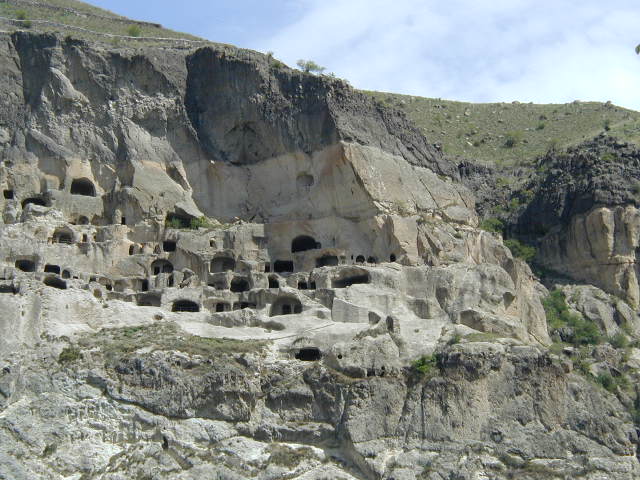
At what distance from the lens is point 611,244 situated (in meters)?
65.9

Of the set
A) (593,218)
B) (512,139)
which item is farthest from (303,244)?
(512,139)

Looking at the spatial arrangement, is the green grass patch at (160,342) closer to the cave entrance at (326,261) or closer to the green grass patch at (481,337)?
the green grass patch at (481,337)

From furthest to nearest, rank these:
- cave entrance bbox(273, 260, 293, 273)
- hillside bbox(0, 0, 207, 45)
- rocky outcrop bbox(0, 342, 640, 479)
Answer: hillside bbox(0, 0, 207, 45)
cave entrance bbox(273, 260, 293, 273)
rocky outcrop bbox(0, 342, 640, 479)

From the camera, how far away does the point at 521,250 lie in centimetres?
6975

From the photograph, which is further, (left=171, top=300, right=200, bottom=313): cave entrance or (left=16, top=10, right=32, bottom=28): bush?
(left=16, top=10, right=32, bottom=28): bush

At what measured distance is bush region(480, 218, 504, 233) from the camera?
232 feet

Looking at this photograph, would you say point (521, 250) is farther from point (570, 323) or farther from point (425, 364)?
point (425, 364)

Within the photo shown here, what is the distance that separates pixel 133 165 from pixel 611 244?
28.2 m

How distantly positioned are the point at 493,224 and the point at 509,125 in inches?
804

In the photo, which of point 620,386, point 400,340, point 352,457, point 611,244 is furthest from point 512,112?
point 352,457

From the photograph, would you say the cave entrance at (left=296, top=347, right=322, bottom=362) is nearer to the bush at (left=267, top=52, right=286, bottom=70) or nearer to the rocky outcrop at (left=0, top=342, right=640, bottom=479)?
the rocky outcrop at (left=0, top=342, right=640, bottom=479)

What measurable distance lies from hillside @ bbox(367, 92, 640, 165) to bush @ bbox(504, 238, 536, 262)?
421 inches

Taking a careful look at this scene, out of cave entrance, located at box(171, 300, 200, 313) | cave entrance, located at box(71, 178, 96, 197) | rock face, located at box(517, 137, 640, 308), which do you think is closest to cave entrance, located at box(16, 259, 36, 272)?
cave entrance, located at box(171, 300, 200, 313)

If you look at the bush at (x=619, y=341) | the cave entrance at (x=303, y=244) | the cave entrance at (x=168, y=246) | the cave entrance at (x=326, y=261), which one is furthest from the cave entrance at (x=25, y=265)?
the bush at (x=619, y=341)
